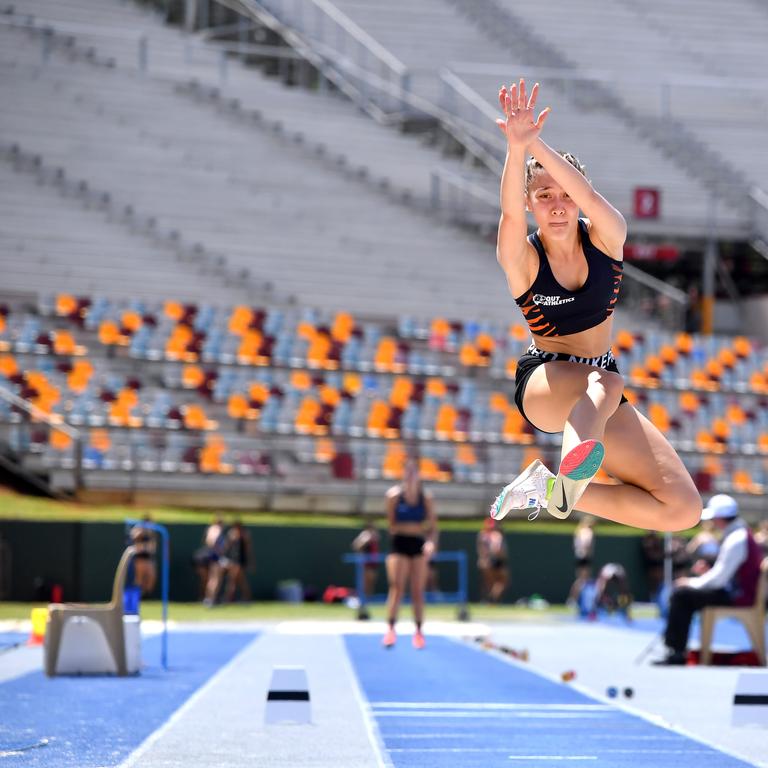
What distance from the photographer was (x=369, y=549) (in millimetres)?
24250

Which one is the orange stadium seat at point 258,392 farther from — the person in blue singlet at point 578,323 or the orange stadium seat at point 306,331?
the person in blue singlet at point 578,323

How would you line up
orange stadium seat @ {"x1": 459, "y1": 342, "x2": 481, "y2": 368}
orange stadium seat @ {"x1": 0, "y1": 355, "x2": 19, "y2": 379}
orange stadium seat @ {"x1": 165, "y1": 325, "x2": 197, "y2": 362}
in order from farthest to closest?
orange stadium seat @ {"x1": 459, "y1": 342, "x2": 481, "y2": 368} → orange stadium seat @ {"x1": 165, "y1": 325, "x2": 197, "y2": 362} → orange stadium seat @ {"x1": 0, "y1": 355, "x2": 19, "y2": 379}

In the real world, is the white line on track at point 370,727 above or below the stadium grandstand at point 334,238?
below

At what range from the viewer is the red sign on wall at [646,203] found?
35688mm

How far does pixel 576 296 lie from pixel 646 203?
1186 inches

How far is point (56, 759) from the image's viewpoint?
24.1 ft

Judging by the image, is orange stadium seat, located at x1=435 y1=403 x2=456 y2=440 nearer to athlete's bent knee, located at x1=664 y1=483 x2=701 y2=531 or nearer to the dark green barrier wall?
the dark green barrier wall

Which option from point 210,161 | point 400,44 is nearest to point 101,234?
point 210,161

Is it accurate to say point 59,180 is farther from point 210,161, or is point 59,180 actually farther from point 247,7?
point 247,7

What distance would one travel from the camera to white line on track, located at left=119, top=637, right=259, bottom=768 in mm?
7455

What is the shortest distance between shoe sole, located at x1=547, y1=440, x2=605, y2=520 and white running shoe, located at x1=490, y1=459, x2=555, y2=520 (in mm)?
192

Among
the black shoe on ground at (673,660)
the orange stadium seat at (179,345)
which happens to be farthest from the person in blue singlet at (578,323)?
the orange stadium seat at (179,345)

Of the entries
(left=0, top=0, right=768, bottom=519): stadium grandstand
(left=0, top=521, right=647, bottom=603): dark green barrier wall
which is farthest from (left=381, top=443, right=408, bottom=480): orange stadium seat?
(left=0, top=521, right=647, bottom=603): dark green barrier wall

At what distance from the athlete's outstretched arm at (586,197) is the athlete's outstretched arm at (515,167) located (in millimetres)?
61
